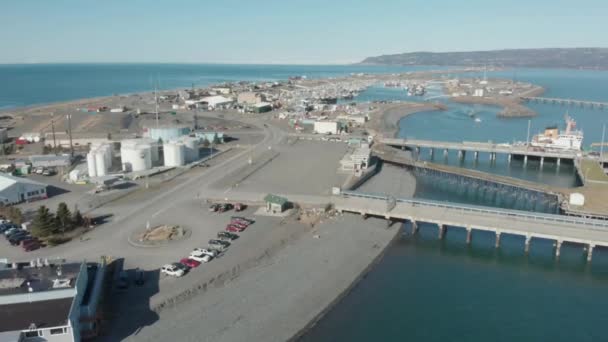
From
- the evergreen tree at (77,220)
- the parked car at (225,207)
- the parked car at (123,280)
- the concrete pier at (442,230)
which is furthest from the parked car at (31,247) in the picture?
the concrete pier at (442,230)

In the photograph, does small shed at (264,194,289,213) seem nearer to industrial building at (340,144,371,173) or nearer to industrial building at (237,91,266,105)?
industrial building at (340,144,371,173)

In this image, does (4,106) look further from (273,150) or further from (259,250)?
(259,250)

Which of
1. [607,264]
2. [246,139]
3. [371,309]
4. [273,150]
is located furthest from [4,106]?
[607,264]

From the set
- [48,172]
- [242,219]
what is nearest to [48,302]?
[242,219]

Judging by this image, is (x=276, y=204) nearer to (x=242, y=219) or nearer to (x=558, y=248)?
(x=242, y=219)

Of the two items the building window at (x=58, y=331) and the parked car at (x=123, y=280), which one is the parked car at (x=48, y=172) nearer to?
the parked car at (x=123, y=280)

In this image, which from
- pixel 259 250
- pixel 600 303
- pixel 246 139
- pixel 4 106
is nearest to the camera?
pixel 600 303

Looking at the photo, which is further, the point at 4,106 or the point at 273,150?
the point at 4,106
